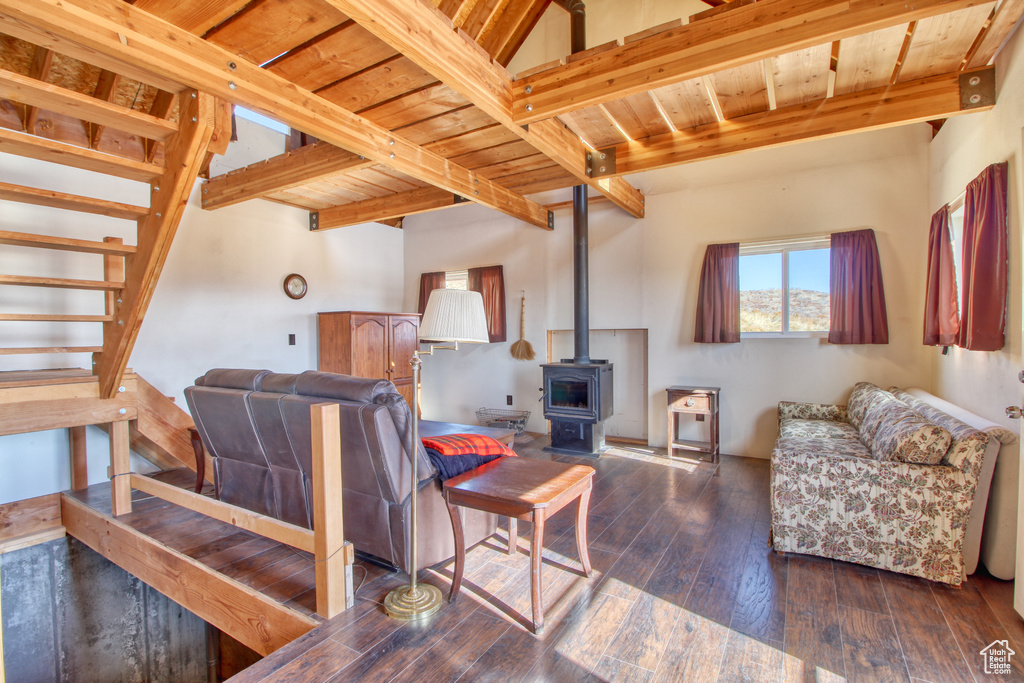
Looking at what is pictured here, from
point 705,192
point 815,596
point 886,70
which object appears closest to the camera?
point 815,596

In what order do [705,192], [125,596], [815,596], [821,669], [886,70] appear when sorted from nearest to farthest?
[821,669] → [815,596] → [886,70] → [125,596] → [705,192]

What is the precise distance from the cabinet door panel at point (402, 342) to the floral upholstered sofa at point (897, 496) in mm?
4482

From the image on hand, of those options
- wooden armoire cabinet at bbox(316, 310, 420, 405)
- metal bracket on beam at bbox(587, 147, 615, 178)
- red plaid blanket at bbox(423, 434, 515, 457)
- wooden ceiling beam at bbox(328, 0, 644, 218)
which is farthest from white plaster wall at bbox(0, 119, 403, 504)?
metal bracket on beam at bbox(587, 147, 615, 178)

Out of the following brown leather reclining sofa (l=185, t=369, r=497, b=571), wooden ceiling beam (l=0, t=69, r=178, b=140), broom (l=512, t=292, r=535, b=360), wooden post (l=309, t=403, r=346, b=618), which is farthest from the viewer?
broom (l=512, t=292, r=535, b=360)

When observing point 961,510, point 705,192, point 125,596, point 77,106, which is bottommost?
point 125,596

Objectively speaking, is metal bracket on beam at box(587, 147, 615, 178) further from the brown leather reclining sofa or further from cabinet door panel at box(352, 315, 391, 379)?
cabinet door panel at box(352, 315, 391, 379)

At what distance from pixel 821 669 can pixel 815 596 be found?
58cm

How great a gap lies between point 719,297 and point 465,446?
332 cm

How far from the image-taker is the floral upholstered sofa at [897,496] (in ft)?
7.63

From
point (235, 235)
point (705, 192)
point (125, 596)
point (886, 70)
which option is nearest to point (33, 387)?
point (125, 596)

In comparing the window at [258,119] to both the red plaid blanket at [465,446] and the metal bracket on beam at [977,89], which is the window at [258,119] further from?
the metal bracket on beam at [977,89]

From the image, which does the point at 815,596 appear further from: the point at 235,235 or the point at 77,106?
the point at 235,235

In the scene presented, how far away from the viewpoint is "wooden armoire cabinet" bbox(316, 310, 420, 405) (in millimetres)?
5531

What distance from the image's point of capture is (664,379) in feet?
17.0
